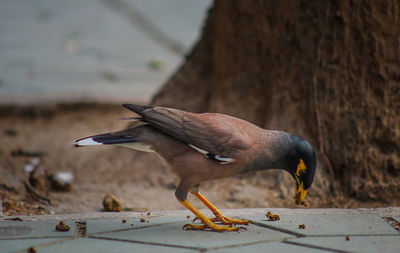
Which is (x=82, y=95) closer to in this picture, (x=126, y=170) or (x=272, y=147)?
(x=126, y=170)

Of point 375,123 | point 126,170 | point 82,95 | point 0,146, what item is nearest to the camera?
point 375,123

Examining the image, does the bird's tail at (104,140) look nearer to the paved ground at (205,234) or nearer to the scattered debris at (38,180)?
the paved ground at (205,234)

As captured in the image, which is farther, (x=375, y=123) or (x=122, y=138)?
(x=375, y=123)

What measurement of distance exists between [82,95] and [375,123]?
4796 mm

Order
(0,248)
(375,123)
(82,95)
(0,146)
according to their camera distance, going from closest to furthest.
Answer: (0,248) → (375,123) → (0,146) → (82,95)

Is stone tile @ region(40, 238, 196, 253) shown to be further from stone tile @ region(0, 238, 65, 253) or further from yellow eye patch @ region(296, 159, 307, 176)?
yellow eye patch @ region(296, 159, 307, 176)

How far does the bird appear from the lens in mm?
3758

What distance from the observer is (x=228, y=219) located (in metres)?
3.82

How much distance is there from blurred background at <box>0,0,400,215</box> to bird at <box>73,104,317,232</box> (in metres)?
0.24

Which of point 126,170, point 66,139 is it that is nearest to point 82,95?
point 66,139

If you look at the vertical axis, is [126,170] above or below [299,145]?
below

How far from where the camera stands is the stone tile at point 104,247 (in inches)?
127

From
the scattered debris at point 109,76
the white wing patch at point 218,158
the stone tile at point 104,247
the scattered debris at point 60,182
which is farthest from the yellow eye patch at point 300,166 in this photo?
the scattered debris at point 109,76

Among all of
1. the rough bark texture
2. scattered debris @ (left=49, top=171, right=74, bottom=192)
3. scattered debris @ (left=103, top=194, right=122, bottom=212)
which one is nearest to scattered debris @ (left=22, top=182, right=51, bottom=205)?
scattered debris @ (left=49, top=171, right=74, bottom=192)
